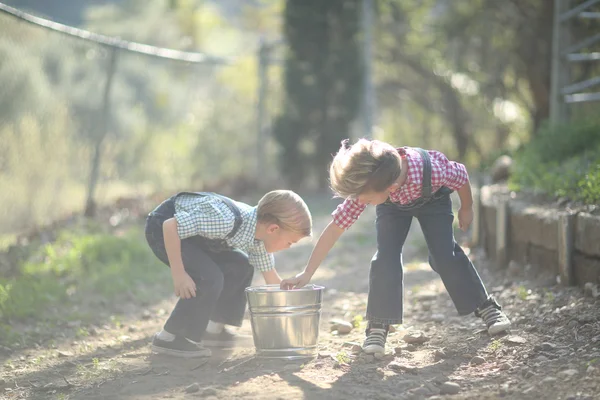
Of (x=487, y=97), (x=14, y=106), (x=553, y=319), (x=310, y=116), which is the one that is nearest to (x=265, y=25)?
(x=487, y=97)

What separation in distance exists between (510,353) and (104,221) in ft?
17.2

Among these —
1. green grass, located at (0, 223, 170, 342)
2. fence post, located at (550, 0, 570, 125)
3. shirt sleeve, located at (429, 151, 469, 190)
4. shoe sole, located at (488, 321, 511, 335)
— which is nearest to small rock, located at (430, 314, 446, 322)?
shoe sole, located at (488, 321, 511, 335)

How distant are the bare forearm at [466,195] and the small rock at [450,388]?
1.07 meters

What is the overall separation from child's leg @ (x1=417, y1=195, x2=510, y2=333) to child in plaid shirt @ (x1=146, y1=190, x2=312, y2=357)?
0.61 metres

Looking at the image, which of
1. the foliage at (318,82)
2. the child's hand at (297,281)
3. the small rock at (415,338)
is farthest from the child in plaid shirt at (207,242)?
the foliage at (318,82)

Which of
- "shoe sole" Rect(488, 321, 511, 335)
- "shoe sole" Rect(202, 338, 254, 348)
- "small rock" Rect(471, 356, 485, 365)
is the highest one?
"shoe sole" Rect(488, 321, 511, 335)

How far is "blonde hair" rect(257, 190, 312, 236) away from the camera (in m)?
3.79

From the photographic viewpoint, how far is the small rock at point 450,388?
3.06 meters

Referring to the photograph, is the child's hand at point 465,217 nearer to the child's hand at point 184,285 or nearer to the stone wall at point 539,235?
the stone wall at point 539,235

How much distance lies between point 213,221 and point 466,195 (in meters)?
1.26

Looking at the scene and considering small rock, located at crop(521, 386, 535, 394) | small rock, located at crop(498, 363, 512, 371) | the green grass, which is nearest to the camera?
small rock, located at crop(521, 386, 535, 394)

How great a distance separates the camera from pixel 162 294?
5625 mm

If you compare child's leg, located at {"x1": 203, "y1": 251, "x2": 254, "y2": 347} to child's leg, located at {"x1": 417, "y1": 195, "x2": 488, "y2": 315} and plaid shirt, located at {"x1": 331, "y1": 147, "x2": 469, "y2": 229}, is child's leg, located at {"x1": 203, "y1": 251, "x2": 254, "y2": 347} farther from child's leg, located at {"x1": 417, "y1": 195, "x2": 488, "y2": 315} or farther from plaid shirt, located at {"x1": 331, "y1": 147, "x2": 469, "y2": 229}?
child's leg, located at {"x1": 417, "y1": 195, "x2": 488, "y2": 315}

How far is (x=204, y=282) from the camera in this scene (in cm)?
384
